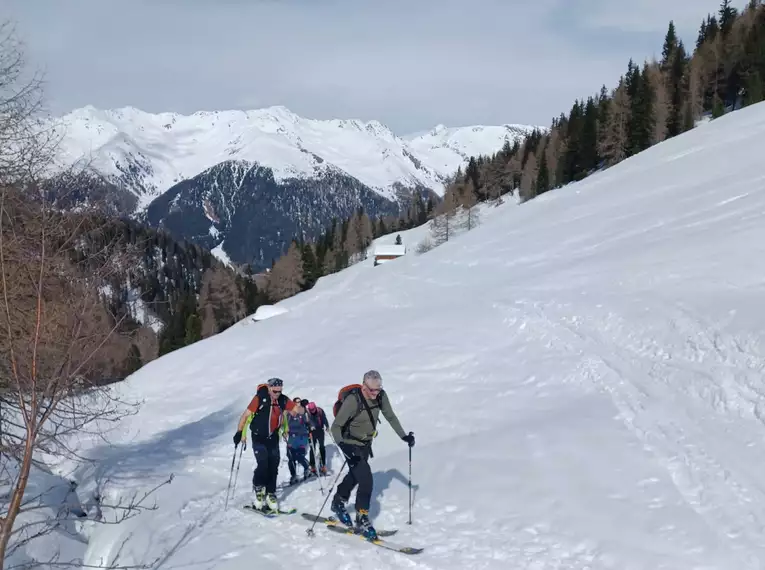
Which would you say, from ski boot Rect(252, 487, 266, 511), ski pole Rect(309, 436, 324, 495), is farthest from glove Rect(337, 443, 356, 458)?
ski pole Rect(309, 436, 324, 495)

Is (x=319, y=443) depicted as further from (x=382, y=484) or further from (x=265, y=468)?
(x=265, y=468)

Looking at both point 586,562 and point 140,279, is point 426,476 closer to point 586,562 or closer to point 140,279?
point 586,562

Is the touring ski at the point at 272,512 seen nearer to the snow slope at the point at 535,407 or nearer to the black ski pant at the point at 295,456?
the snow slope at the point at 535,407

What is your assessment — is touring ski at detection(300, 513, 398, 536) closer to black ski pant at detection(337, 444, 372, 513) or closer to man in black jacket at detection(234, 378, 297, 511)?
black ski pant at detection(337, 444, 372, 513)

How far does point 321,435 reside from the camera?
11.7 m

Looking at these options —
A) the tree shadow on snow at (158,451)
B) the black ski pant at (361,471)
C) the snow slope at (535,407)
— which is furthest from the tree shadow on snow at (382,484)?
the tree shadow on snow at (158,451)

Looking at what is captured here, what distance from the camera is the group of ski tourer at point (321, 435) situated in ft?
26.4

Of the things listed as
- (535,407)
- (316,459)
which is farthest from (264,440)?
(535,407)

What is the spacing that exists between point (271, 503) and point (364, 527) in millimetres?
1842

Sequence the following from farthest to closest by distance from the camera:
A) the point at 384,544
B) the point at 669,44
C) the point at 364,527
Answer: the point at 669,44 → the point at 364,527 → the point at 384,544

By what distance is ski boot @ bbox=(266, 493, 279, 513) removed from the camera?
9.03 meters

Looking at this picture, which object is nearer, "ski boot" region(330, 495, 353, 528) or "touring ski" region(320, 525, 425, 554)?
"touring ski" region(320, 525, 425, 554)

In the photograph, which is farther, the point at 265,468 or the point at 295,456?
the point at 295,456

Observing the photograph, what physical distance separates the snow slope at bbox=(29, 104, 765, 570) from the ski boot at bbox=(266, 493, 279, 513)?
38 cm
